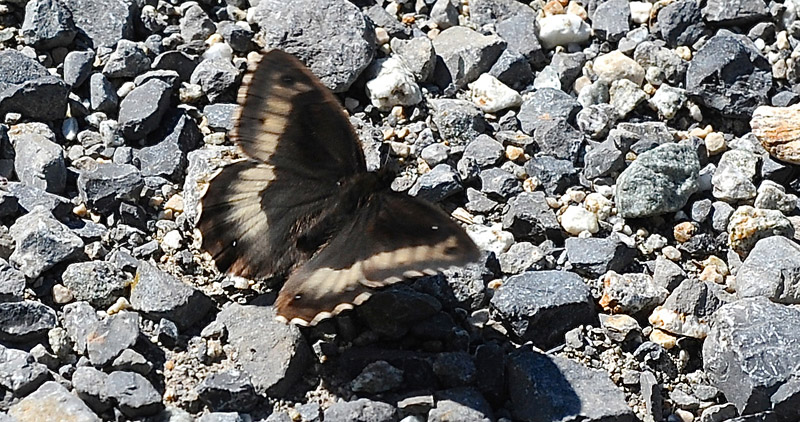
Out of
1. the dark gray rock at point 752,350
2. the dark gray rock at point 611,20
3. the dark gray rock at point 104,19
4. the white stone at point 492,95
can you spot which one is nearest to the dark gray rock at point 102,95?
the dark gray rock at point 104,19

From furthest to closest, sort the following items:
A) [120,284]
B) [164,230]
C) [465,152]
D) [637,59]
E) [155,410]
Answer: [637,59], [465,152], [164,230], [120,284], [155,410]

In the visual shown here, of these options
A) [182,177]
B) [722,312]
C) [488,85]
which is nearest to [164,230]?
[182,177]

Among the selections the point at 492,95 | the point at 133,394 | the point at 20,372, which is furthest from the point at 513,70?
the point at 20,372

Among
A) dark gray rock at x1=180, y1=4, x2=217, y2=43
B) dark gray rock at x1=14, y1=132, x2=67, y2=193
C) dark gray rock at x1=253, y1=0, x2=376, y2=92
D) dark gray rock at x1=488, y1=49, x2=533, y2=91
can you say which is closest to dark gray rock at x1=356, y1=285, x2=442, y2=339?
dark gray rock at x1=253, y1=0, x2=376, y2=92

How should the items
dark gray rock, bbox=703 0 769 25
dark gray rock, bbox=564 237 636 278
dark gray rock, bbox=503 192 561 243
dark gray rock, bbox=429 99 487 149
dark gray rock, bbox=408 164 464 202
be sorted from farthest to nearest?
1. dark gray rock, bbox=703 0 769 25
2. dark gray rock, bbox=429 99 487 149
3. dark gray rock, bbox=408 164 464 202
4. dark gray rock, bbox=503 192 561 243
5. dark gray rock, bbox=564 237 636 278

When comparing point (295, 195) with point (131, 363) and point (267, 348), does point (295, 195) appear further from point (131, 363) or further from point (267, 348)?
point (131, 363)

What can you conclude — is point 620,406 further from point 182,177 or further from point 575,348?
point 182,177

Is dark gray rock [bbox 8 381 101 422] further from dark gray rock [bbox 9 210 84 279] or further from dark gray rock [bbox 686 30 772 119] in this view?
dark gray rock [bbox 686 30 772 119]
